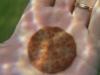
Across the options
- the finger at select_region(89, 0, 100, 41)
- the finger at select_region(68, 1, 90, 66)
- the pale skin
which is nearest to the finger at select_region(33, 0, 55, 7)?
the pale skin

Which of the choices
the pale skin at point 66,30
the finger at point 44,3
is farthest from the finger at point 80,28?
the finger at point 44,3

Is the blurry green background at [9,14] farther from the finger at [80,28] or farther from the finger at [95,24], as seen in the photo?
the finger at [95,24]

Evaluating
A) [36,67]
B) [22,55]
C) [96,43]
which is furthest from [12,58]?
[96,43]

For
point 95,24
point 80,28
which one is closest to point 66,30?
point 80,28

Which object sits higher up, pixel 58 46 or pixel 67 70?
pixel 58 46

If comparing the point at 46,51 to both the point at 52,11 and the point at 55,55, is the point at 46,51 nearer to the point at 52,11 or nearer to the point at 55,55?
the point at 55,55

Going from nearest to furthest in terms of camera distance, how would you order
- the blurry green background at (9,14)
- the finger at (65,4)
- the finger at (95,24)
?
1. the finger at (95,24)
2. the finger at (65,4)
3. the blurry green background at (9,14)
